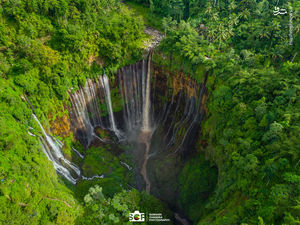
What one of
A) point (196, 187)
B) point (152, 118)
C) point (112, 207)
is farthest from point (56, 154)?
Answer: point (196, 187)

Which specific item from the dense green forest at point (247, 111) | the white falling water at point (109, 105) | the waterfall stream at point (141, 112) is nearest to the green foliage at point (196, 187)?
the dense green forest at point (247, 111)

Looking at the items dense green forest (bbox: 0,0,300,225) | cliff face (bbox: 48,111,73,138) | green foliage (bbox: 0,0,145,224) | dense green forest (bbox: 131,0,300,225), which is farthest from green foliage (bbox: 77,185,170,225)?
cliff face (bbox: 48,111,73,138)

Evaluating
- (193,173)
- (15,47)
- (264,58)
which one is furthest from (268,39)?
(15,47)

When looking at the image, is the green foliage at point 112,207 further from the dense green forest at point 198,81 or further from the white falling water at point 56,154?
the white falling water at point 56,154

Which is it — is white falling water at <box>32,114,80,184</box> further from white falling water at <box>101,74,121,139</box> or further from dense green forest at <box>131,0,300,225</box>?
dense green forest at <box>131,0,300,225</box>

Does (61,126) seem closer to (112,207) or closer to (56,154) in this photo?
(56,154)

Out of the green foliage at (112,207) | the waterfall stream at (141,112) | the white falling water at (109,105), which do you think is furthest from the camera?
the white falling water at (109,105)
